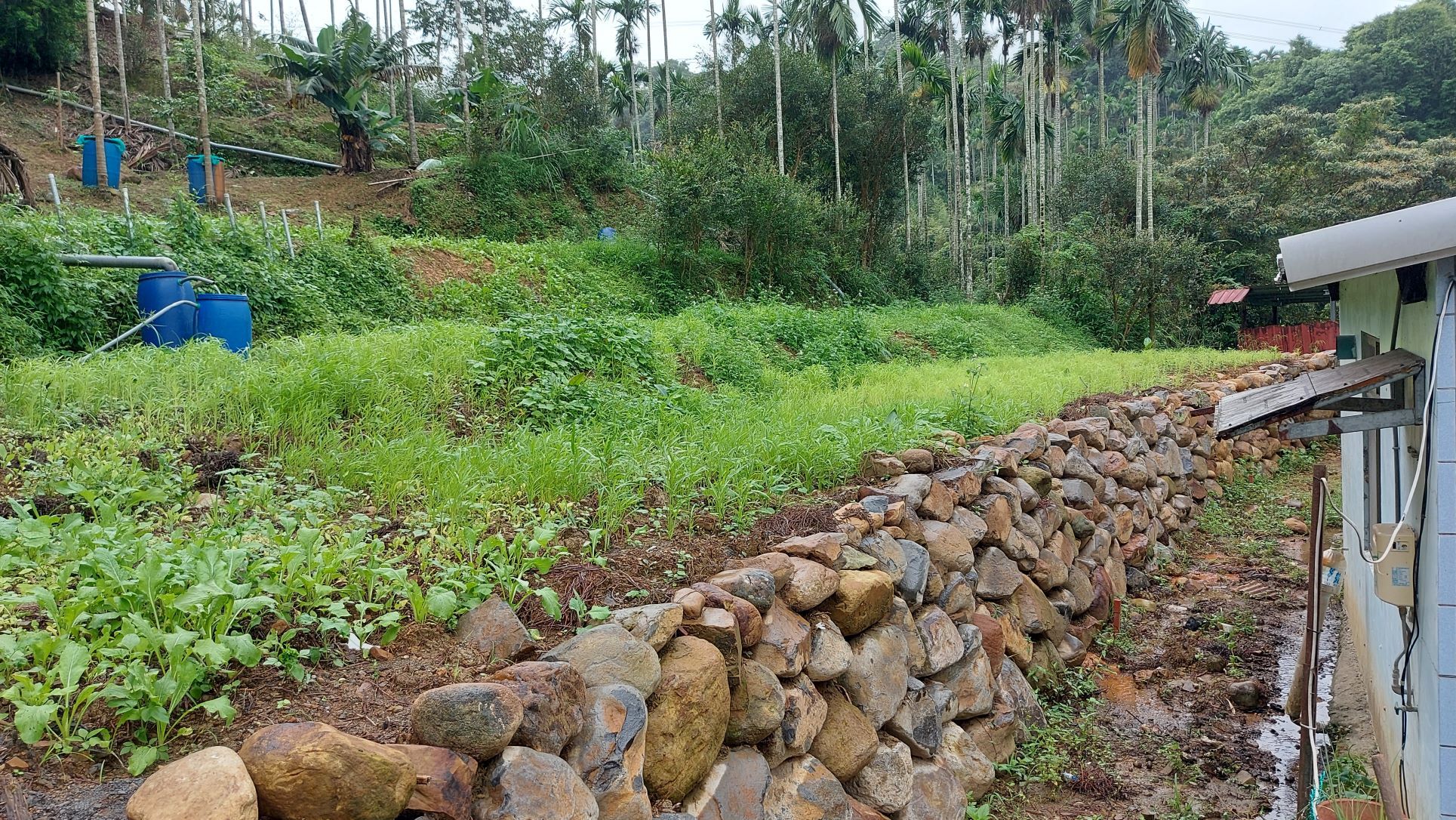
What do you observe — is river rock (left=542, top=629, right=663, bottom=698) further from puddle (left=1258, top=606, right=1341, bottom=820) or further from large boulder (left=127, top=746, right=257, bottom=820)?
puddle (left=1258, top=606, right=1341, bottom=820)

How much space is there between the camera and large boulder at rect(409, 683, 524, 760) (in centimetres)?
211

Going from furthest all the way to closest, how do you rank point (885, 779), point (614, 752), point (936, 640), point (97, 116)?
point (97, 116)
point (936, 640)
point (885, 779)
point (614, 752)

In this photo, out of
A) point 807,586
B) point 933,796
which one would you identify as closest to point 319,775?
point 807,586

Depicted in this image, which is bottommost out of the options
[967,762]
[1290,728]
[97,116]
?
[1290,728]

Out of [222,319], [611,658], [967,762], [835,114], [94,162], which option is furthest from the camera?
[835,114]

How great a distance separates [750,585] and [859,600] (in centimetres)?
68

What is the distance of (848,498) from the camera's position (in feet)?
15.4

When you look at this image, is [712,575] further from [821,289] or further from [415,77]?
[415,77]

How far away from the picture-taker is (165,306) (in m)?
8.03

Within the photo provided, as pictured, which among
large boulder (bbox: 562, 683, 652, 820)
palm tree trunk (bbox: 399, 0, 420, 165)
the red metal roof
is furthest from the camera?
palm tree trunk (bbox: 399, 0, 420, 165)

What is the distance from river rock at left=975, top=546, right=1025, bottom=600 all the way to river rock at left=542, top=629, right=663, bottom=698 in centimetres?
298

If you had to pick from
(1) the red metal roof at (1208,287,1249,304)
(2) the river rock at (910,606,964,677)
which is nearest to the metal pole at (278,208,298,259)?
(2) the river rock at (910,606,964,677)

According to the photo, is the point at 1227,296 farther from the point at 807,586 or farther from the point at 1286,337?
the point at 807,586

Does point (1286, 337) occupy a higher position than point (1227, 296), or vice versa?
point (1227, 296)
